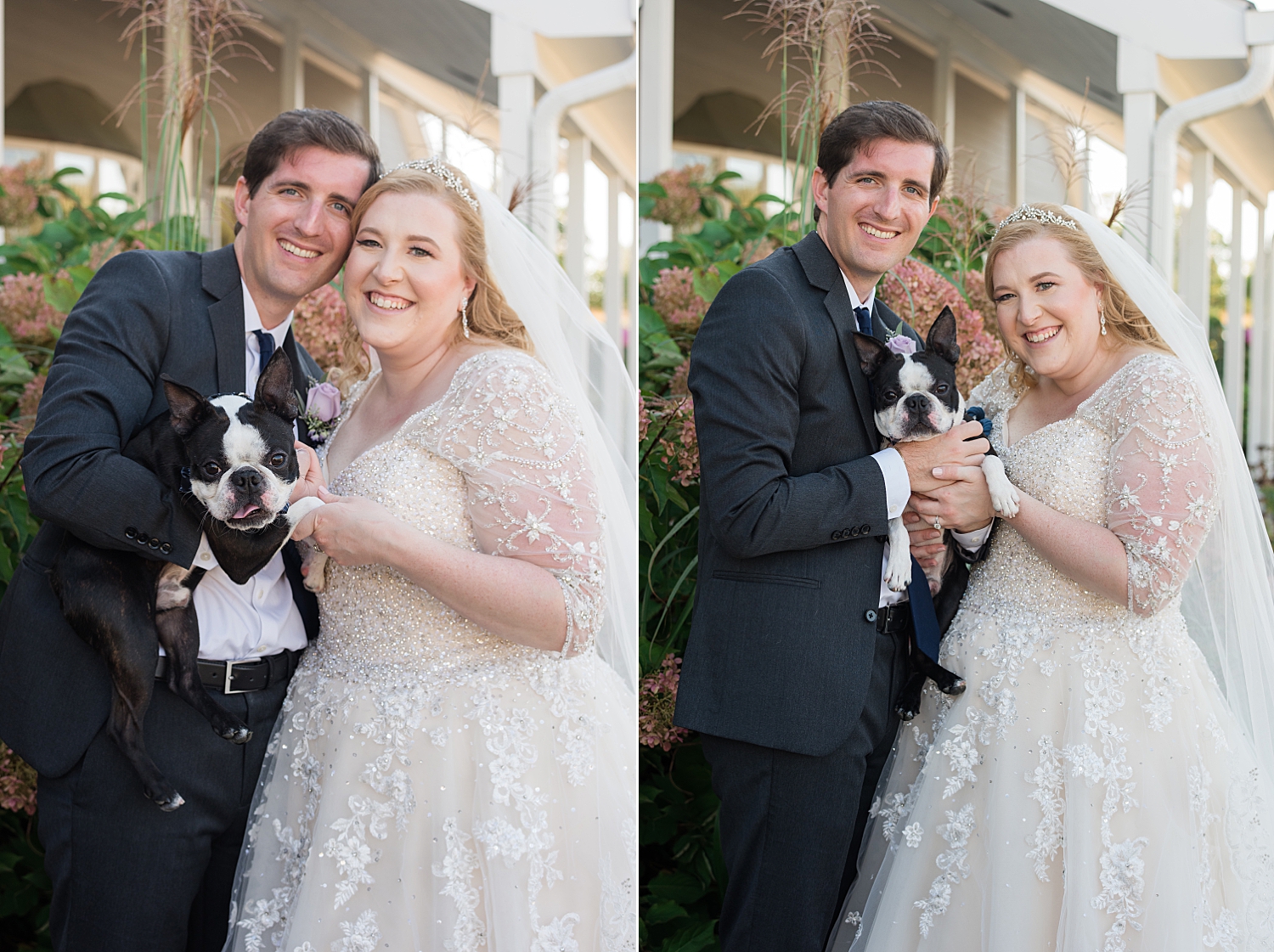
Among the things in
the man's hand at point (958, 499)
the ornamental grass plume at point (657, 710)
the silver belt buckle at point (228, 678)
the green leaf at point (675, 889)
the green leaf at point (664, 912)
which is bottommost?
the green leaf at point (664, 912)

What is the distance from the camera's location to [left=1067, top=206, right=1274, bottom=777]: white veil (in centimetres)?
215

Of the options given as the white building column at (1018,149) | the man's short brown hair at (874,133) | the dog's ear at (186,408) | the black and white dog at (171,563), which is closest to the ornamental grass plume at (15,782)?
the black and white dog at (171,563)

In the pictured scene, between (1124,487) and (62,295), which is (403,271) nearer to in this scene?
(1124,487)

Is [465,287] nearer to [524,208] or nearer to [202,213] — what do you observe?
[524,208]

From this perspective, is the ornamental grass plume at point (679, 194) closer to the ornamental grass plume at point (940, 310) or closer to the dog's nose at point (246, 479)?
the ornamental grass plume at point (940, 310)

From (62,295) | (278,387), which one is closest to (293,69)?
(62,295)

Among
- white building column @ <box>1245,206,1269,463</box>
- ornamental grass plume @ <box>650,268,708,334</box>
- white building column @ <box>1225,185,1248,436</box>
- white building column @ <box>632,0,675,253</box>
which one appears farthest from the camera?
white building column @ <box>1245,206,1269,463</box>

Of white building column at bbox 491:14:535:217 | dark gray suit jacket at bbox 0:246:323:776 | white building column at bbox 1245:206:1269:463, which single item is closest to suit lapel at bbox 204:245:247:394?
A: dark gray suit jacket at bbox 0:246:323:776

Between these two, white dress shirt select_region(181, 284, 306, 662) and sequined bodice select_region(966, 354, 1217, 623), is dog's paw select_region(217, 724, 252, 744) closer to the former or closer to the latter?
white dress shirt select_region(181, 284, 306, 662)

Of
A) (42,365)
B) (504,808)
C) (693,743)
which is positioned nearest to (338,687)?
(504,808)

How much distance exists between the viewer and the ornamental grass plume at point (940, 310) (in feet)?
8.54

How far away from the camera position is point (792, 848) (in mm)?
2023

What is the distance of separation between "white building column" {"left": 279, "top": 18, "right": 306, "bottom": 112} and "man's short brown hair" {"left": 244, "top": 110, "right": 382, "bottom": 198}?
168 centimetres

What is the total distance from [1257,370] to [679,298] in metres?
3.36
